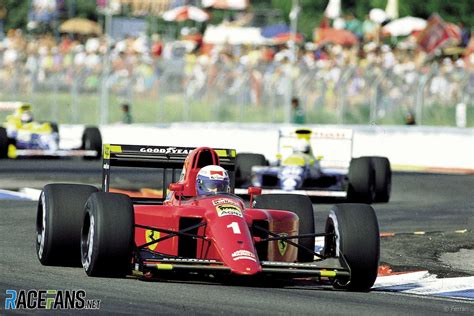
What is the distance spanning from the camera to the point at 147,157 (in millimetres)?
12789

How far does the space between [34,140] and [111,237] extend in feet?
59.9

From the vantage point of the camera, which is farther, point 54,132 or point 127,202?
point 54,132

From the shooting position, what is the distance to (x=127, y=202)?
Answer: 10.3 m

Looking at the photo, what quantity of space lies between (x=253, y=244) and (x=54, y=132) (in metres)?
18.3

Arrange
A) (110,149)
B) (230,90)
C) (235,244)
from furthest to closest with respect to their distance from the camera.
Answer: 1. (230,90)
2. (110,149)
3. (235,244)

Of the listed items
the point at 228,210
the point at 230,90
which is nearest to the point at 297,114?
the point at 230,90

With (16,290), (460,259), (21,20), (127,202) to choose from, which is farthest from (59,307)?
(21,20)

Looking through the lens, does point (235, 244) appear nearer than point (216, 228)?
Yes

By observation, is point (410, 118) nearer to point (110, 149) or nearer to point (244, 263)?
point (110, 149)

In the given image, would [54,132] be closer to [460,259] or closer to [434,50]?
[434,50]

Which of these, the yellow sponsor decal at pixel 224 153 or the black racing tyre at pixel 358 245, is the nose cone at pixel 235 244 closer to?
the black racing tyre at pixel 358 245

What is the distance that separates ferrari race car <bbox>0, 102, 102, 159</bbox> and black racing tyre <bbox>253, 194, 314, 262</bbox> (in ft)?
52.0

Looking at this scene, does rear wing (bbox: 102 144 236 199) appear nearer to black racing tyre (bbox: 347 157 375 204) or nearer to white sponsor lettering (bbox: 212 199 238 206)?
white sponsor lettering (bbox: 212 199 238 206)

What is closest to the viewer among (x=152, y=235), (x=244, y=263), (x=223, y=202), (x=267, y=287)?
(x=244, y=263)
